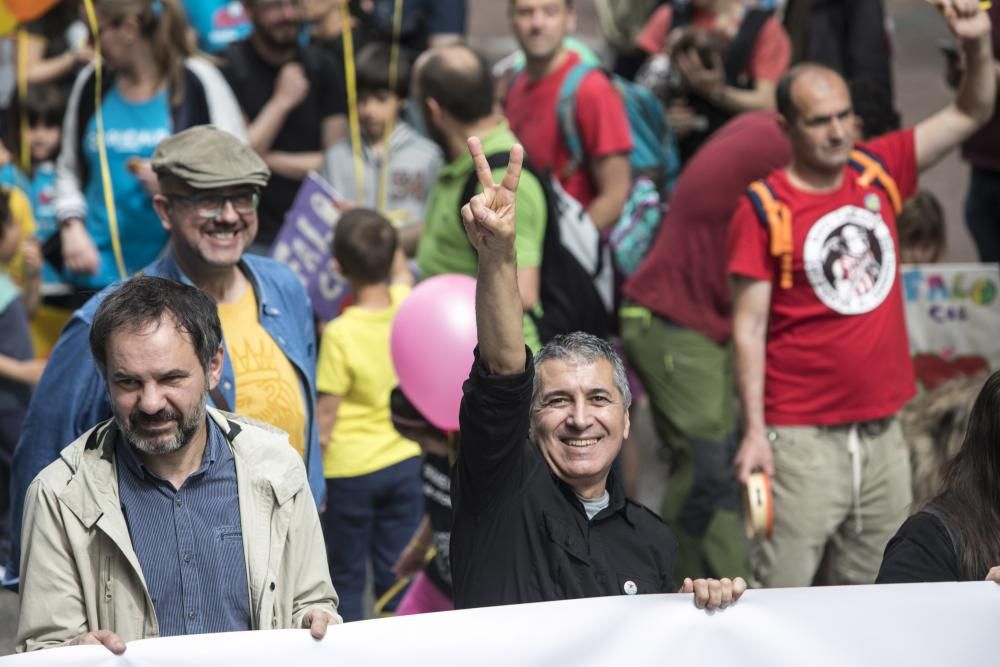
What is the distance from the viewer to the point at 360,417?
6.35m

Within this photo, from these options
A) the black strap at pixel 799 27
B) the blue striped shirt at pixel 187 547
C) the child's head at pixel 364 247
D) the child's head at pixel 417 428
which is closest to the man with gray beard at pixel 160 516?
the blue striped shirt at pixel 187 547

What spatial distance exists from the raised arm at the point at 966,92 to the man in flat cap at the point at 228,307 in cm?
242

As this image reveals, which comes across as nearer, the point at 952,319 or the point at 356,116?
the point at 952,319

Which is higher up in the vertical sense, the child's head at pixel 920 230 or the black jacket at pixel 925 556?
the child's head at pixel 920 230

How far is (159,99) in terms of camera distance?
23.0 feet

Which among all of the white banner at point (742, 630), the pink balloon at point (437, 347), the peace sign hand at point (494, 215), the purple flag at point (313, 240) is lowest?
the white banner at point (742, 630)

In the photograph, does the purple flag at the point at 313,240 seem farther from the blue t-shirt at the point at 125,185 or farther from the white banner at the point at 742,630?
the white banner at the point at 742,630

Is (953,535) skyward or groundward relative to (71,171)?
groundward

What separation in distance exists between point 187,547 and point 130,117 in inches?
149

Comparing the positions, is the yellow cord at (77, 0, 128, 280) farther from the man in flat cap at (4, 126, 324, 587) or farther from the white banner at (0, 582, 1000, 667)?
the white banner at (0, 582, 1000, 667)

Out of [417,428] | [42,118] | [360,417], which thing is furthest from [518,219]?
[42,118]

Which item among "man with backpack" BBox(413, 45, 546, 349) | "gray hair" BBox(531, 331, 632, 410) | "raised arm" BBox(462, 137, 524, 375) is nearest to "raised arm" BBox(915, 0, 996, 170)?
"man with backpack" BBox(413, 45, 546, 349)

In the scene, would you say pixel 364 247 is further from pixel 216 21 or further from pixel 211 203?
pixel 216 21

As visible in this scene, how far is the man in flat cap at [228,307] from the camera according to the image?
170 inches
